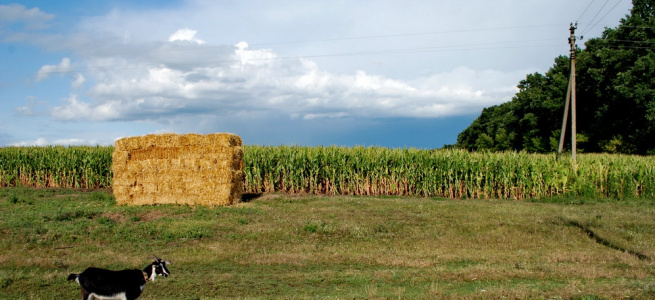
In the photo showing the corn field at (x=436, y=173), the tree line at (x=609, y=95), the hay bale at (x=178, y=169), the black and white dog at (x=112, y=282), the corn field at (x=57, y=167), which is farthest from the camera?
the tree line at (x=609, y=95)

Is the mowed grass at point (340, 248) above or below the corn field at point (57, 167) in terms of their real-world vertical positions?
below

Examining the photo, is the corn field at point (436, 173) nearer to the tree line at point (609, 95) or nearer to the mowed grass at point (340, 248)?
the mowed grass at point (340, 248)

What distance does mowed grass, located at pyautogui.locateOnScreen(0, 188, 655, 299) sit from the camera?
8508 mm

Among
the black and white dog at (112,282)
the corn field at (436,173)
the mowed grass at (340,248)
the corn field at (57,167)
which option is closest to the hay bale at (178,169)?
the mowed grass at (340,248)

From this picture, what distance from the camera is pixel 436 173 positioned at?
2448cm

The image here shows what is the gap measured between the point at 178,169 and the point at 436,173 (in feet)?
41.9

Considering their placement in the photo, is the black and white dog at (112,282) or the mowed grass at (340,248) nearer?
the black and white dog at (112,282)

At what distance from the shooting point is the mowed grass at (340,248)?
335 inches

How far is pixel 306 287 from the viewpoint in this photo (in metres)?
8.75

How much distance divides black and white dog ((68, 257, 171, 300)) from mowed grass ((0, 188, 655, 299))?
5.83 ft

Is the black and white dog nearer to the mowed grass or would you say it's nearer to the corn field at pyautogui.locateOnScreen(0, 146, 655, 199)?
the mowed grass

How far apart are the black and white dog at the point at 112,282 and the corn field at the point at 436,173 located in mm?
18384

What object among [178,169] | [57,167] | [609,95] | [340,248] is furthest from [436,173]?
[609,95]

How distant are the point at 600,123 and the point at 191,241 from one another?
143 feet
